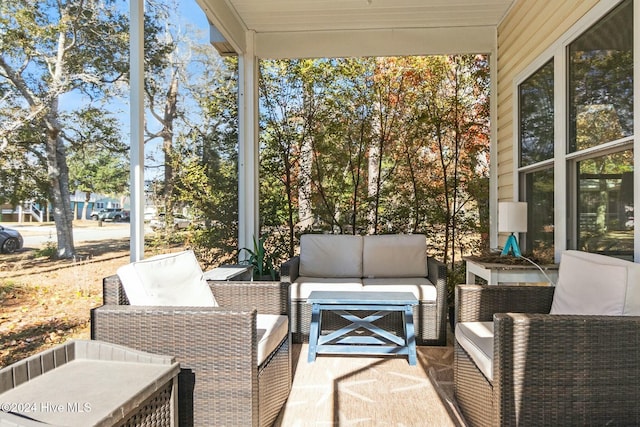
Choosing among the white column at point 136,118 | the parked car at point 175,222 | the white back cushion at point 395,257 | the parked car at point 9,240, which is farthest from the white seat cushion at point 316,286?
the parked car at point 9,240

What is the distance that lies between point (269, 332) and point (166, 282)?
23.6 inches

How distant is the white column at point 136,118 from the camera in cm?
256

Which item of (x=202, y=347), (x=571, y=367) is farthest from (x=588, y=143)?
(x=202, y=347)

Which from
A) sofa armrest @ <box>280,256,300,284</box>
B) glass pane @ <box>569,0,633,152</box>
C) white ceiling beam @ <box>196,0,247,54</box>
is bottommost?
sofa armrest @ <box>280,256,300,284</box>

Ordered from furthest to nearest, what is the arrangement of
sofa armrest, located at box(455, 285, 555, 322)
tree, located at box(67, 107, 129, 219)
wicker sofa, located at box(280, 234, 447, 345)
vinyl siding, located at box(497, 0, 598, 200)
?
wicker sofa, located at box(280, 234, 447, 345) < vinyl siding, located at box(497, 0, 598, 200) < sofa armrest, located at box(455, 285, 555, 322) < tree, located at box(67, 107, 129, 219)

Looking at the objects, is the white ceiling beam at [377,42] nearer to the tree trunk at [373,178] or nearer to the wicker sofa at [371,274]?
the tree trunk at [373,178]

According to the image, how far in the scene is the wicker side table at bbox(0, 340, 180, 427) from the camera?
4.22 feet

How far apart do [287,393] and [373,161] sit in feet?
9.95

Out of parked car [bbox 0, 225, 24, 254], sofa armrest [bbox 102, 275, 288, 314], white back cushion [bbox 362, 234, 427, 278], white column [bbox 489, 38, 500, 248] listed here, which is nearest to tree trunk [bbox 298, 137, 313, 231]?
white back cushion [bbox 362, 234, 427, 278]

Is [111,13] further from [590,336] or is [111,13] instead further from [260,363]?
[590,336]

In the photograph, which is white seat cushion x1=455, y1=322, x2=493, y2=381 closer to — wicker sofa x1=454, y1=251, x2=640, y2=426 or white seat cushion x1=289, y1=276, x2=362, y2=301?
wicker sofa x1=454, y1=251, x2=640, y2=426

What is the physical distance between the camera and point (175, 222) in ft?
10.8

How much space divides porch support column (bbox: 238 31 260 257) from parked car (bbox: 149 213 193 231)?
1.25m

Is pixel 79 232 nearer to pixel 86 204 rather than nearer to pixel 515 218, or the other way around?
pixel 86 204
